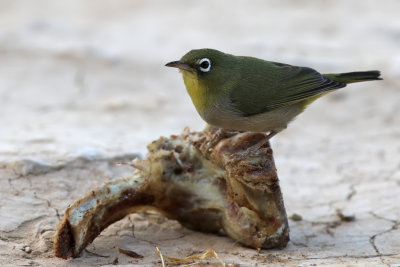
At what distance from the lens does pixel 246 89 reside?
4797 millimetres

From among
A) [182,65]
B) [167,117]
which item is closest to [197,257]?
[182,65]

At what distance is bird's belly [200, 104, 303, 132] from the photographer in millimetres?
4547

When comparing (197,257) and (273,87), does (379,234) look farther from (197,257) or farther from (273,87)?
(197,257)

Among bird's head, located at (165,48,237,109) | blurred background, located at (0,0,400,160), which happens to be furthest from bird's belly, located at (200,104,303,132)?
blurred background, located at (0,0,400,160)

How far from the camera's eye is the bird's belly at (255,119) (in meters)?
4.55

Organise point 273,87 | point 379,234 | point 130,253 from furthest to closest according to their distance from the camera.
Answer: point 273,87
point 379,234
point 130,253

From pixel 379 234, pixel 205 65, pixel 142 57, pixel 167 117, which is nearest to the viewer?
pixel 379 234

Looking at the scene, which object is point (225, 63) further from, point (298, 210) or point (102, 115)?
point (102, 115)

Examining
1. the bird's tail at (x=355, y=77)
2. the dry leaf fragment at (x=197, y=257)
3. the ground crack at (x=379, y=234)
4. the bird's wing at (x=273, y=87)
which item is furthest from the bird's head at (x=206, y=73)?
the ground crack at (x=379, y=234)

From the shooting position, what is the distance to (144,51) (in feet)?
29.3

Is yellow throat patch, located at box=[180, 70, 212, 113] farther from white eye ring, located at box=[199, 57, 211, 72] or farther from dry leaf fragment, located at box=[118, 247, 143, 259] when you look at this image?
dry leaf fragment, located at box=[118, 247, 143, 259]

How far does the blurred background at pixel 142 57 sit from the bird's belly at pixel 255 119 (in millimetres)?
1328

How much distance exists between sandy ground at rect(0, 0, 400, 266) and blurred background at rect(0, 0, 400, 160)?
24 mm

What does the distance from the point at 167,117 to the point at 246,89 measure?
8.65 feet
